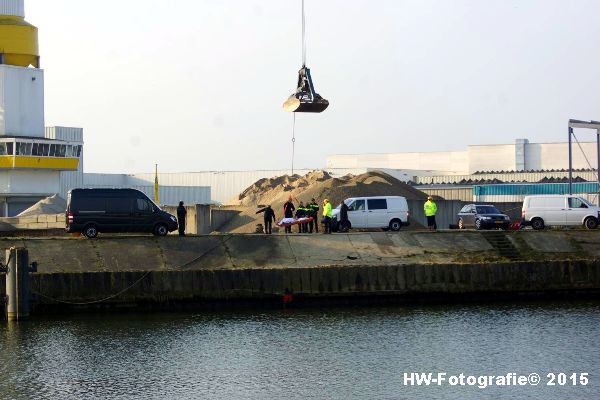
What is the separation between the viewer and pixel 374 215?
5172cm

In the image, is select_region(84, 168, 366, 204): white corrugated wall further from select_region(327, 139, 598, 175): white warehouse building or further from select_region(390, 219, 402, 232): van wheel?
select_region(390, 219, 402, 232): van wheel

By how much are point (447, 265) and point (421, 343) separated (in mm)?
8877

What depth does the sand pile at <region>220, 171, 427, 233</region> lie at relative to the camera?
60.6m

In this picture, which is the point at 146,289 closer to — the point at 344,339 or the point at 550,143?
the point at 344,339

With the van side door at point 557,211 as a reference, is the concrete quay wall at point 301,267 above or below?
below

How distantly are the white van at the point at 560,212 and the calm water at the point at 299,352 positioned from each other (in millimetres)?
10798

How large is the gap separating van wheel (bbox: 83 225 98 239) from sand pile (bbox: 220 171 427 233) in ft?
42.6

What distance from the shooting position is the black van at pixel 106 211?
4575cm

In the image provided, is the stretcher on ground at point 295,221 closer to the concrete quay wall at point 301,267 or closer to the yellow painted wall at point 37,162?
the concrete quay wall at point 301,267

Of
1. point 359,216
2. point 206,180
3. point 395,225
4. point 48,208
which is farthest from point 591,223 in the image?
point 206,180

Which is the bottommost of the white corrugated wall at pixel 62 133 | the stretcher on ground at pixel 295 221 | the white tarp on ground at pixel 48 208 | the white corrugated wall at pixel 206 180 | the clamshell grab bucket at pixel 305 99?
the stretcher on ground at pixel 295 221

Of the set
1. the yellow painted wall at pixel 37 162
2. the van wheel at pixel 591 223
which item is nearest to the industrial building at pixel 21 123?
the yellow painted wall at pixel 37 162

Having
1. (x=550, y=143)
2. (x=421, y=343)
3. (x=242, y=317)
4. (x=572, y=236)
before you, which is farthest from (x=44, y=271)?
(x=550, y=143)

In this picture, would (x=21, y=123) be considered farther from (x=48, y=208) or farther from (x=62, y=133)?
(x=62, y=133)
